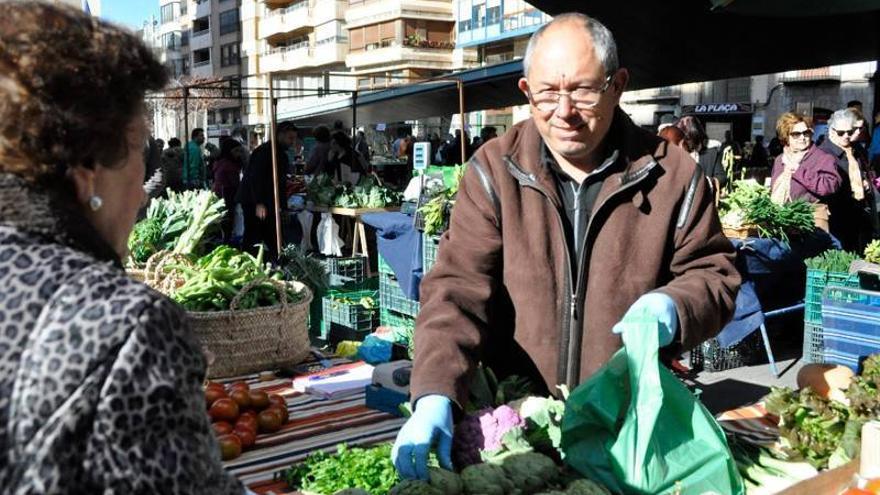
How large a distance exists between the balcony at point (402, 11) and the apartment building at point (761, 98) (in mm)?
19225

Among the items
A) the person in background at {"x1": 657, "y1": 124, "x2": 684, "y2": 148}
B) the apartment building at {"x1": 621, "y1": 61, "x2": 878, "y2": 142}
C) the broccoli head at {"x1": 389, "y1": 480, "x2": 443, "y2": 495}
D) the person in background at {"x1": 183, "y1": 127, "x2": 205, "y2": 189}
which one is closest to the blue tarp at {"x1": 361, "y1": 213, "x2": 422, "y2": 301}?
the person in background at {"x1": 657, "y1": 124, "x2": 684, "y2": 148}

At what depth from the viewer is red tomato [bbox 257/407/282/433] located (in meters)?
3.10

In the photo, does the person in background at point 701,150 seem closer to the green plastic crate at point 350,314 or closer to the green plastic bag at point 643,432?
the green plastic crate at point 350,314

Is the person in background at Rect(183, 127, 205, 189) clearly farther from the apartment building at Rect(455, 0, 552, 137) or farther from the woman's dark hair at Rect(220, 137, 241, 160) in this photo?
the apartment building at Rect(455, 0, 552, 137)

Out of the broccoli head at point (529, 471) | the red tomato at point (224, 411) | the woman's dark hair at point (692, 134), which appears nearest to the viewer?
the broccoli head at point (529, 471)

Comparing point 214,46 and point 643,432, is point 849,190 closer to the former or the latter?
point 643,432

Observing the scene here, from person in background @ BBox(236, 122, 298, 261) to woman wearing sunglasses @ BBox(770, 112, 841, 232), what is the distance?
17.0ft

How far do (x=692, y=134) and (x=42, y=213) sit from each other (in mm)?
7239

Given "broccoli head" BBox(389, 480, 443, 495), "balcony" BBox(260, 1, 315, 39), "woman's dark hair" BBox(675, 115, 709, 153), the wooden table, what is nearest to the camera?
"broccoli head" BBox(389, 480, 443, 495)

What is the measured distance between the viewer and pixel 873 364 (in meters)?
2.83

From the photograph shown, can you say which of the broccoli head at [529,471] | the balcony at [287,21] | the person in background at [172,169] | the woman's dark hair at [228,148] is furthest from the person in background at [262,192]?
the balcony at [287,21]

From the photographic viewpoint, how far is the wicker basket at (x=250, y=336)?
362 cm

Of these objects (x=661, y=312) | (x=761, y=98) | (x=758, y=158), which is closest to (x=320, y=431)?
(x=661, y=312)

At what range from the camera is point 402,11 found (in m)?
A: 47.2
